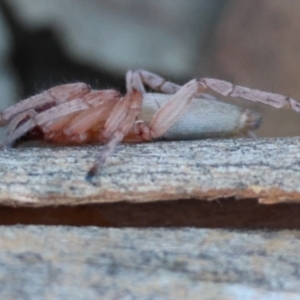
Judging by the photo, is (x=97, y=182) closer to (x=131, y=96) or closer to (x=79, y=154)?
(x=79, y=154)

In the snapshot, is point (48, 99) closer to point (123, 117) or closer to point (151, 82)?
point (123, 117)

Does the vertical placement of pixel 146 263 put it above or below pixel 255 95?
below

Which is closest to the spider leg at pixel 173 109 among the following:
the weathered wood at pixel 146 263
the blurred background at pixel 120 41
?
the weathered wood at pixel 146 263

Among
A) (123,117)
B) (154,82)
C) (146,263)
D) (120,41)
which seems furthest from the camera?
(120,41)

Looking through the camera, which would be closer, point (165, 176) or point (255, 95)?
point (165, 176)

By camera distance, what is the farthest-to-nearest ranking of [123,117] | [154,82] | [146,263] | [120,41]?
1. [120,41]
2. [154,82]
3. [123,117]
4. [146,263]

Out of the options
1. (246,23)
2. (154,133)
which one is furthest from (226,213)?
(246,23)

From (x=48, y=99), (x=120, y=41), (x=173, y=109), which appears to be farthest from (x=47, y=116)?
(x=120, y=41)
